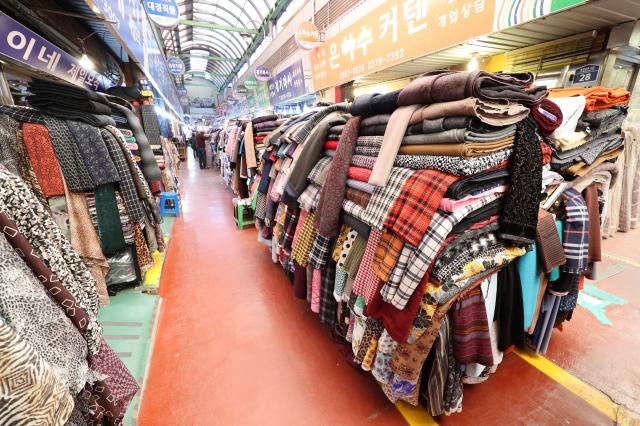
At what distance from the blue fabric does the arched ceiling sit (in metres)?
12.0

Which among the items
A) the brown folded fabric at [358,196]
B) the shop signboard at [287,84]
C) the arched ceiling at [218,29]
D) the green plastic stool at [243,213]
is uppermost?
the arched ceiling at [218,29]

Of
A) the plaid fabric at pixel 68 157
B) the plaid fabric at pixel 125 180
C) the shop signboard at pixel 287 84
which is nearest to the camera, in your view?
the plaid fabric at pixel 68 157

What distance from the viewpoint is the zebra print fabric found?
52 cm

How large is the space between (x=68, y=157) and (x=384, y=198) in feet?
7.47

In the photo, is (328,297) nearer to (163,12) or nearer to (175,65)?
(163,12)

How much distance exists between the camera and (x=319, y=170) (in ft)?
6.56

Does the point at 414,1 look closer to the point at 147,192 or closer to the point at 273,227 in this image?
the point at 273,227

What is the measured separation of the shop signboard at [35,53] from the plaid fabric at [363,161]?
8.73 ft

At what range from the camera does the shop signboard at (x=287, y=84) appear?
832cm

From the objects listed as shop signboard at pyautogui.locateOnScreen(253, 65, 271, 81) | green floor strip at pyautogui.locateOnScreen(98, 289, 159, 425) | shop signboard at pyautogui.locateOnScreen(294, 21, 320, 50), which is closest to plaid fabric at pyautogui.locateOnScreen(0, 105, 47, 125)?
green floor strip at pyautogui.locateOnScreen(98, 289, 159, 425)

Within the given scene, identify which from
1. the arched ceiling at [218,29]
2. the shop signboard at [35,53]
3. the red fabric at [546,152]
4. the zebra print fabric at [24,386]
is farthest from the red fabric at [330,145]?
the arched ceiling at [218,29]

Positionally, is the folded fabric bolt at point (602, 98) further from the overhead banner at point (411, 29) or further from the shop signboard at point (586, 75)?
the shop signboard at point (586, 75)

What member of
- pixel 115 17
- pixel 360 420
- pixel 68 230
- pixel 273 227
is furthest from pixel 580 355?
pixel 115 17

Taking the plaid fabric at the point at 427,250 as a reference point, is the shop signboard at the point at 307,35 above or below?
above
